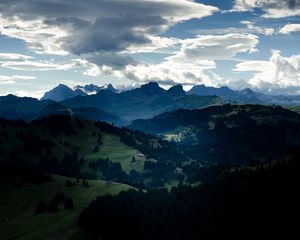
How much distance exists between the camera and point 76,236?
192 m

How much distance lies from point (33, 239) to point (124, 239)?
44055mm

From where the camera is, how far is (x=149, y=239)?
198500 millimetres

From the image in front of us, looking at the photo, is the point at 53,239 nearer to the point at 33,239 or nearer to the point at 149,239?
the point at 33,239

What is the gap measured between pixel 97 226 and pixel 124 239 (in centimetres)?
1424

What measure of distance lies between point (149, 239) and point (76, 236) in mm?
34088

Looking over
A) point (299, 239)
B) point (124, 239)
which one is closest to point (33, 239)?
point (124, 239)

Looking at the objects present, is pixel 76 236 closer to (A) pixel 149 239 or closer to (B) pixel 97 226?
(B) pixel 97 226

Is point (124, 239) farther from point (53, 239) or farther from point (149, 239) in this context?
point (53, 239)

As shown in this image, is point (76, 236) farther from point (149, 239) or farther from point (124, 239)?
point (149, 239)

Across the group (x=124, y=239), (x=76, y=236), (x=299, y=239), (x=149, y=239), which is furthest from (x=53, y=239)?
(x=299, y=239)

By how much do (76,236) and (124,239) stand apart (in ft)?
71.8

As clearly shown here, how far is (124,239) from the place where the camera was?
192250mm

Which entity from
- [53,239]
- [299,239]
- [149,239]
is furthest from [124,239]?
[299,239]

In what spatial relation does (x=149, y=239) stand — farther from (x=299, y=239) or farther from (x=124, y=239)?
(x=299, y=239)
